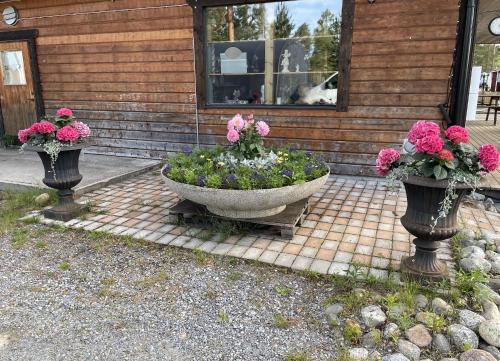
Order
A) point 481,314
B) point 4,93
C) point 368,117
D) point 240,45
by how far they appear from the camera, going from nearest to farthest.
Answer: point 481,314 < point 368,117 < point 240,45 < point 4,93

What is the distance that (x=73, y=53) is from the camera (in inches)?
260

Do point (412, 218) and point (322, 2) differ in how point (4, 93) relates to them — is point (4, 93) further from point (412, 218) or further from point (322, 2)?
point (412, 218)

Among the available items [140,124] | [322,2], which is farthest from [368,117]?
[140,124]

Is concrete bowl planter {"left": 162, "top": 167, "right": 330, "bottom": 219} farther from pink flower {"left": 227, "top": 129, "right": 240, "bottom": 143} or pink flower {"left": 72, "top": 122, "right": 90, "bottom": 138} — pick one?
pink flower {"left": 72, "top": 122, "right": 90, "bottom": 138}

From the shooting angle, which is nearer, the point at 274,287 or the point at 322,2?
the point at 274,287

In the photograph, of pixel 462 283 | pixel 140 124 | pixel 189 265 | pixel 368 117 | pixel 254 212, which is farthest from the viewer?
pixel 140 124

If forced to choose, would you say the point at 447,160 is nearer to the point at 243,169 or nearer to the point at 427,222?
the point at 427,222

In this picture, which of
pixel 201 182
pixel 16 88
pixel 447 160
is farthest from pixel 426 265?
pixel 16 88

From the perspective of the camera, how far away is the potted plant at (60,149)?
3627mm

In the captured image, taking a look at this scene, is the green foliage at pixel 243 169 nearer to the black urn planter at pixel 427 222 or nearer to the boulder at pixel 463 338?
the black urn planter at pixel 427 222

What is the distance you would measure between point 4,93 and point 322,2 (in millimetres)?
6275

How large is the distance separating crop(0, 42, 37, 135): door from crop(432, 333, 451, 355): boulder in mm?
7499

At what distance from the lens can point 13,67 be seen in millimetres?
7312

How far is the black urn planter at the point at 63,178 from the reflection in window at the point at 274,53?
258 cm
